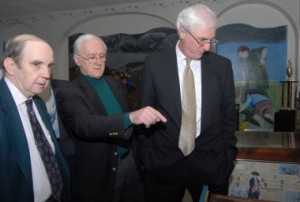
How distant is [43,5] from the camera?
5.57 meters

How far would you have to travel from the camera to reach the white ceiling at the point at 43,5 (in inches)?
210

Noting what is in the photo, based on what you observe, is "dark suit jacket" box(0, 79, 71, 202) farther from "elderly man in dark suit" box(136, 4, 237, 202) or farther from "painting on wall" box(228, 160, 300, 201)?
"painting on wall" box(228, 160, 300, 201)

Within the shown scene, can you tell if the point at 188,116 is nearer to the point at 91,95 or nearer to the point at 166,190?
the point at 166,190

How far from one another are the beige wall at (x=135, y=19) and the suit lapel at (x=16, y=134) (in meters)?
4.38

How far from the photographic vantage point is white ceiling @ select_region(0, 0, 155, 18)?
17.5 feet

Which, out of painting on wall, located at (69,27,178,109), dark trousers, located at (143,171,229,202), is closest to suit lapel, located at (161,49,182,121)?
dark trousers, located at (143,171,229,202)

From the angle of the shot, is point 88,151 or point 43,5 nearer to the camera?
point 88,151

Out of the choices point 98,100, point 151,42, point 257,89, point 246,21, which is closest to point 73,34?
point 151,42

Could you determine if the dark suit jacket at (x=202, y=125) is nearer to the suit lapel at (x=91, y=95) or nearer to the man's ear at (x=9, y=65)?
the suit lapel at (x=91, y=95)

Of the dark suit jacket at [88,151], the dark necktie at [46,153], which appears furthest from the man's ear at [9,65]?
the dark suit jacket at [88,151]

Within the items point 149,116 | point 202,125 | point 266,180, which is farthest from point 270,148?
point 149,116

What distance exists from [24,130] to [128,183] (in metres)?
0.80

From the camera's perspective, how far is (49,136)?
1394mm

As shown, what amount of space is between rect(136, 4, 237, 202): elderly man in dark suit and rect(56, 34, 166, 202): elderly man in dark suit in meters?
0.20
